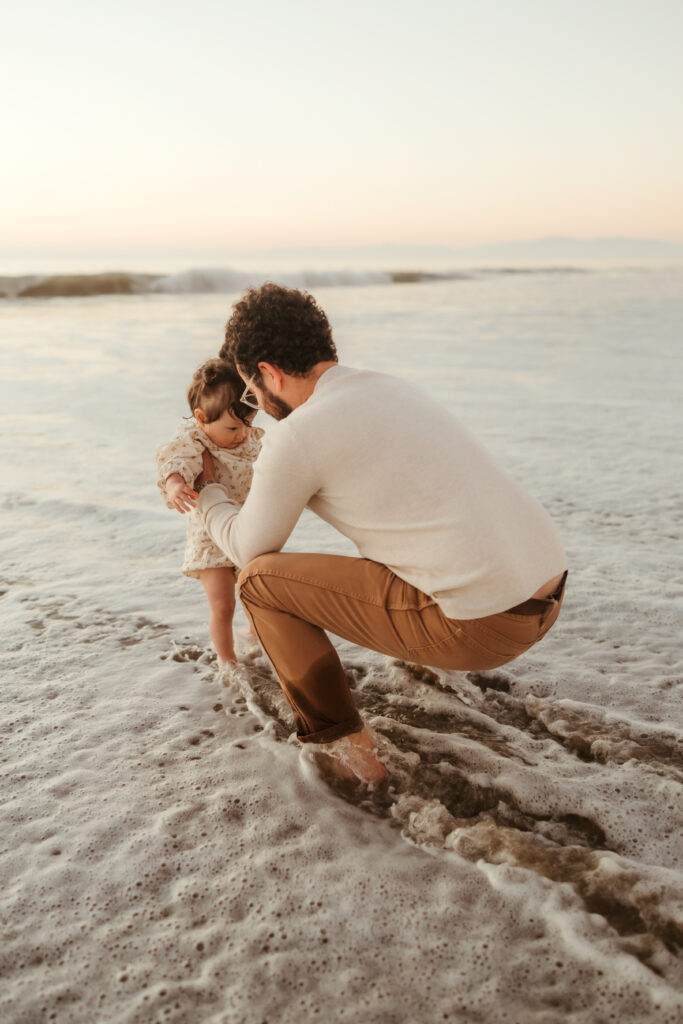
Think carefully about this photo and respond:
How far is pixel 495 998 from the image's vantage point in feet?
6.04

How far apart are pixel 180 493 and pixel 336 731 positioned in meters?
0.97

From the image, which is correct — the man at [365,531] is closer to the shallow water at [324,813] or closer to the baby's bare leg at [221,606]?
the shallow water at [324,813]

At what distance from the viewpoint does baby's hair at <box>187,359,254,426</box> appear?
2953mm

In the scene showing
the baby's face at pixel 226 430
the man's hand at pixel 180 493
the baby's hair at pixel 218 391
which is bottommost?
the man's hand at pixel 180 493

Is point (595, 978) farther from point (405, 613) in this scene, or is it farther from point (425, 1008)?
point (405, 613)

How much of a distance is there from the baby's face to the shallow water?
956mm

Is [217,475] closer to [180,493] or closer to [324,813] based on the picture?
[180,493]

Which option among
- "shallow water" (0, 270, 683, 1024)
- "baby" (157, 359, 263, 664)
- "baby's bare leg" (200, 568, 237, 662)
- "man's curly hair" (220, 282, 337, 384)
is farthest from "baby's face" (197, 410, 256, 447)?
"shallow water" (0, 270, 683, 1024)

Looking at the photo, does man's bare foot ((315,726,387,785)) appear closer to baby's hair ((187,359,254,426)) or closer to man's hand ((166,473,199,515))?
man's hand ((166,473,199,515))

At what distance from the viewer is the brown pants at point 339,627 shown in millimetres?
2391

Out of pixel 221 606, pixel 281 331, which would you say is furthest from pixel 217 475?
pixel 281 331

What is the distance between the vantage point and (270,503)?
2.34m

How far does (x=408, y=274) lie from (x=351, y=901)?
117 ft

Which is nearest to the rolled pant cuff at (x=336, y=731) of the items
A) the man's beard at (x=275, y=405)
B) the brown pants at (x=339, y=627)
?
the brown pants at (x=339, y=627)
